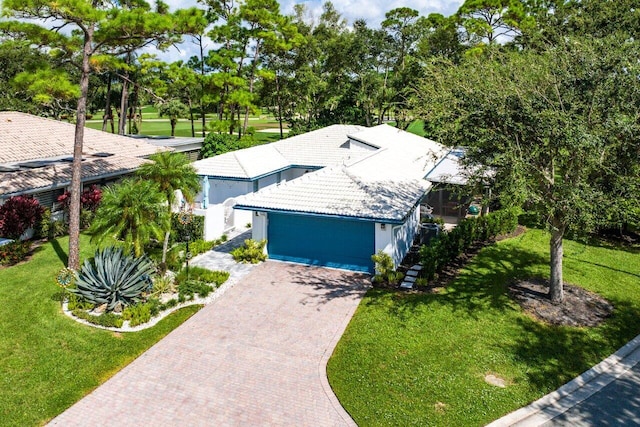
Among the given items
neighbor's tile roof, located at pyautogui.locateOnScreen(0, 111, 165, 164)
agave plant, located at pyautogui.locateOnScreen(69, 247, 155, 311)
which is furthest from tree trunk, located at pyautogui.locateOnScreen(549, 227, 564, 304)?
neighbor's tile roof, located at pyautogui.locateOnScreen(0, 111, 165, 164)

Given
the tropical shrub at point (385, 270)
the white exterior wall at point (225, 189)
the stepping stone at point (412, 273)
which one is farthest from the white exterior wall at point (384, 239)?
the white exterior wall at point (225, 189)

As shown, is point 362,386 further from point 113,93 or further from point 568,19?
point 113,93

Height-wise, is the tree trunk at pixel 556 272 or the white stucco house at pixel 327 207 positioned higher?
the white stucco house at pixel 327 207

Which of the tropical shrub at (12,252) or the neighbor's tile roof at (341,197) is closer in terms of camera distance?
the neighbor's tile roof at (341,197)

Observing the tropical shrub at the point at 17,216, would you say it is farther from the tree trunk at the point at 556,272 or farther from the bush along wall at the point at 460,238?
the tree trunk at the point at 556,272

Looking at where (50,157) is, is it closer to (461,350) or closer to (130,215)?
(130,215)

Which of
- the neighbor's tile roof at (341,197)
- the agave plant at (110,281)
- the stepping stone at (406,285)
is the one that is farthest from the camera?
the neighbor's tile roof at (341,197)

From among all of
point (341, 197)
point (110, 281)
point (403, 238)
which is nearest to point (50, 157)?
point (110, 281)
